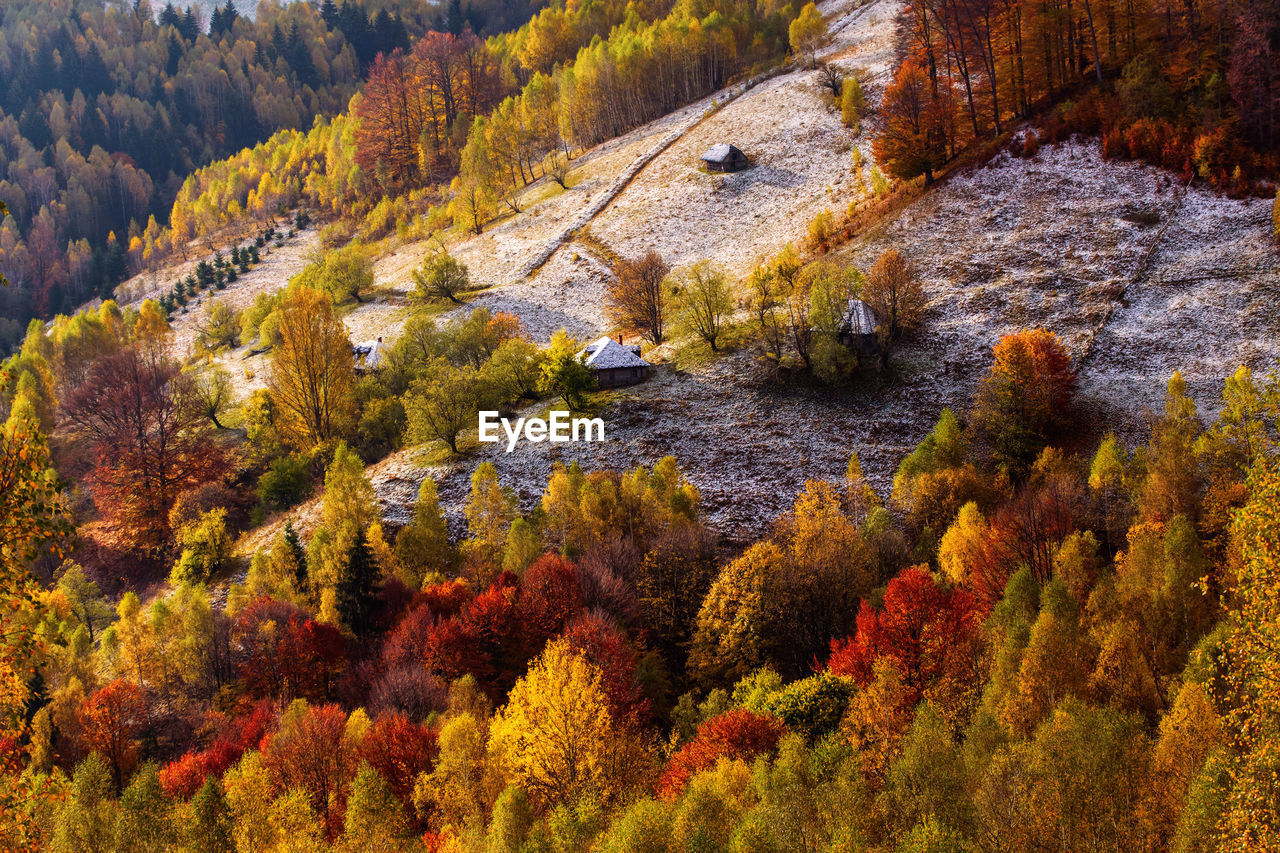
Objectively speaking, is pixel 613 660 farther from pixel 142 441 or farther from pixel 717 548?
pixel 142 441

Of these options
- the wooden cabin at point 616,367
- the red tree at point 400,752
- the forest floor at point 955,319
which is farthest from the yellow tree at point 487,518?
the wooden cabin at point 616,367

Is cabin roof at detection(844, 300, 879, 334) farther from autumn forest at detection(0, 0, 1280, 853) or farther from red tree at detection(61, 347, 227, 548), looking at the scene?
red tree at detection(61, 347, 227, 548)

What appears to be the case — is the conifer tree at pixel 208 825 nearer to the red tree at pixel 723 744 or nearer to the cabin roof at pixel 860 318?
the red tree at pixel 723 744

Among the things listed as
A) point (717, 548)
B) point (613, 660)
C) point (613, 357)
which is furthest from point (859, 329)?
point (613, 660)

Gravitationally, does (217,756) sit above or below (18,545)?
below

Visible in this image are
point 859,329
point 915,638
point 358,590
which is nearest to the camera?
point 915,638

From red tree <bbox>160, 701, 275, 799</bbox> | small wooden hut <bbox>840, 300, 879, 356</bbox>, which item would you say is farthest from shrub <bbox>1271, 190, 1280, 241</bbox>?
red tree <bbox>160, 701, 275, 799</bbox>

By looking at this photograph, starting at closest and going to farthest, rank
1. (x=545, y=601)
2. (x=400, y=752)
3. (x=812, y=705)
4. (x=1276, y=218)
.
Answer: (x=812, y=705), (x=400, y=752), (x=545, y=601), (x=1276, y=218)
